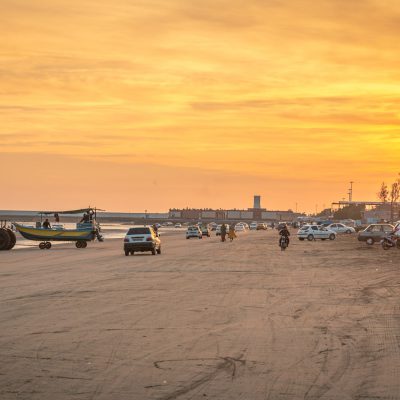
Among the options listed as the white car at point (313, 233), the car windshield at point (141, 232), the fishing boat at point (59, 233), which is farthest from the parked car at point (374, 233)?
the car windshield at point (141, 232)

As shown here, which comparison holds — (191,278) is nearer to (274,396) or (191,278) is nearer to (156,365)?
(156,365)

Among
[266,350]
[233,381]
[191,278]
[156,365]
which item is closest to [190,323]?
[266,350]

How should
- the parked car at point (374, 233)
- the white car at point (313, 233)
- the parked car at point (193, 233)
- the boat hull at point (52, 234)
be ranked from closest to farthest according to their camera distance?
the boat hull at point (52, 234) → the parked car at point (374, 233) → the white car at point (313, 233) → the parked car at point (193, 233)

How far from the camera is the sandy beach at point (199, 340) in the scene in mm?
9828

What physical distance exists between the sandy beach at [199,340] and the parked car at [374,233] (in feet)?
144

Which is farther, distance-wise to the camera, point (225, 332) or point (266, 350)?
point (225, 332)

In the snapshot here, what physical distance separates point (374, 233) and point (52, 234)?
26743 mm

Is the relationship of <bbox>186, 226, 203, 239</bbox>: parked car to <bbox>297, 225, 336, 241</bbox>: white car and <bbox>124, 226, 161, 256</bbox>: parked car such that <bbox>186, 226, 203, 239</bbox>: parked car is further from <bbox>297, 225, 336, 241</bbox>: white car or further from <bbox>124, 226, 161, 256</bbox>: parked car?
<bbox>124, 226, 161, 256</bbox>: parked car

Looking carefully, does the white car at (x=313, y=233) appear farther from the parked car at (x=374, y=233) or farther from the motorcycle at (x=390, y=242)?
the motorcycle at (x=390, y=242)

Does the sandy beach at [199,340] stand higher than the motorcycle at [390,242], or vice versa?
the motorcycle at [390,242]

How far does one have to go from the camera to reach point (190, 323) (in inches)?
623

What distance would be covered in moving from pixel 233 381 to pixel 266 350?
2.45m

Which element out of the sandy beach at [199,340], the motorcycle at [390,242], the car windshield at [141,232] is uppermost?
the car windshield at [141,232]

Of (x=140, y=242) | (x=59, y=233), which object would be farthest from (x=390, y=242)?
(x=59, y=233)
